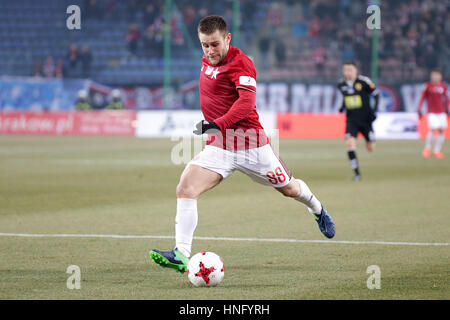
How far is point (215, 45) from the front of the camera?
6492 mm

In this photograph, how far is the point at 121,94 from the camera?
3447 cm

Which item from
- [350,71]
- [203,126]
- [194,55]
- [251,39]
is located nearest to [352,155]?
[350,71]

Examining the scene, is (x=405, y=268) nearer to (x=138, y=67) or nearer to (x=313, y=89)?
(x=313, y=89)

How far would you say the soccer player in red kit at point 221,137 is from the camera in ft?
21.1

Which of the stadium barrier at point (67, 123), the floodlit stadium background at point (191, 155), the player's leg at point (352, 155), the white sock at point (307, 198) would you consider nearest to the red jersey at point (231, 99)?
the white sock at point (307, 198)

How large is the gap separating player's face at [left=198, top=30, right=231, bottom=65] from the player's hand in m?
0.62

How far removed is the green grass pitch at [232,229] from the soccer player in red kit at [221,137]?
0.44 meters

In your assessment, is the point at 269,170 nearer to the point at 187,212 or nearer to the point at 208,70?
the point at 187,212

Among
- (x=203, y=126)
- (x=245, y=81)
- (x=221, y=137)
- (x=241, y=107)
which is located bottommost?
(x=221, y=137)

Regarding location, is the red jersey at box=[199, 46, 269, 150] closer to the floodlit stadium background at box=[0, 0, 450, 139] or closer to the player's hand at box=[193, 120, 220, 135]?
the player's hand at box=[193, 120, 220, 135]

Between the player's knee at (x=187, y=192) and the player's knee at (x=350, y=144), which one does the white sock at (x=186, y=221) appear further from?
the player's knee at (x=350, y=144)

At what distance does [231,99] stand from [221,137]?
1.06ft

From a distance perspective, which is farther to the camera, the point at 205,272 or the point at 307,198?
the point at 307,198
